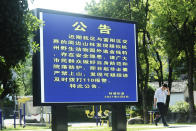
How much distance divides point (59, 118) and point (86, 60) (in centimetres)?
235

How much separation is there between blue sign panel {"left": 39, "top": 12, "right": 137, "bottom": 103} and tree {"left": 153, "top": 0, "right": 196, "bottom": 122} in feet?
50.0

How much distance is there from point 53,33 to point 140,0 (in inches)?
876

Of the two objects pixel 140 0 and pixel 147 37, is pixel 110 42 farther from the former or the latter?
pixel 147 37

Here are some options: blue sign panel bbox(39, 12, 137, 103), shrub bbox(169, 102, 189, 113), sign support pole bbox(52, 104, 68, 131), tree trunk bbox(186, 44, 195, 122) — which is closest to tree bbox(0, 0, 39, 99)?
blue sign panel bbox(39, 12, 137, 103)

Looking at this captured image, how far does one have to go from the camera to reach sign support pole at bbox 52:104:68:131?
14.7m

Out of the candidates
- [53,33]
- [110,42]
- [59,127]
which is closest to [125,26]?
[110,42]

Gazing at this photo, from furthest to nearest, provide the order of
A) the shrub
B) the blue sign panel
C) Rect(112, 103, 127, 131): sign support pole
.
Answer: the shrub, Rect(112, 103, 127, 131): sign support pole, the blue sign panel

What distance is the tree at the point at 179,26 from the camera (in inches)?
1239

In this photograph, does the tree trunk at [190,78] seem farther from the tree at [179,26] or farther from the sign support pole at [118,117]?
the sign support pole at [118,117]

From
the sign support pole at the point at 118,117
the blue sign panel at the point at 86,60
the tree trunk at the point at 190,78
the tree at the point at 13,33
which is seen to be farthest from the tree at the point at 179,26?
the tree at the point at 13,33

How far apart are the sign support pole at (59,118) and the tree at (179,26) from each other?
694 inches

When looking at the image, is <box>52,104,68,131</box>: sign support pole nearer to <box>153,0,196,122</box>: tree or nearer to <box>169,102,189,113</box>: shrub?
<box>153,0,196,122</box>: tree

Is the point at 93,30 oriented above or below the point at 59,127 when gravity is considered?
above

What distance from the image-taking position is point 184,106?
36.9 m
